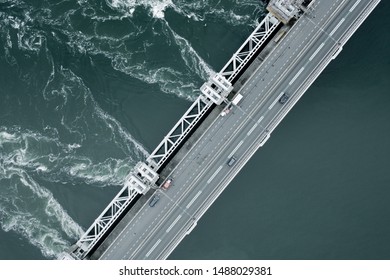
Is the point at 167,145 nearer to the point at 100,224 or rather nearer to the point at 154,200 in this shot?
the point at 154,200

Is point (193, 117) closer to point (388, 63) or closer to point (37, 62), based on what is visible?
point (37, 62)

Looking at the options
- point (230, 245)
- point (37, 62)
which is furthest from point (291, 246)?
point (37, 62)

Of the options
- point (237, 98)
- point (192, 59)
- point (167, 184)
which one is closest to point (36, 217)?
point (167, 184)

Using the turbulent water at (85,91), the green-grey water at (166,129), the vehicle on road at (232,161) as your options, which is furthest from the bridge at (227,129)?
the turbulent water at (85,91)

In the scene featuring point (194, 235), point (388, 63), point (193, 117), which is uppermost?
point (388, 63)

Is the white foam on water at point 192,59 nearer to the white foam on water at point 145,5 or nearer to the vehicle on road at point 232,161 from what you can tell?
the white foam on water at point 145,5
